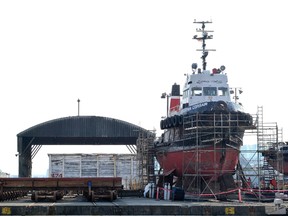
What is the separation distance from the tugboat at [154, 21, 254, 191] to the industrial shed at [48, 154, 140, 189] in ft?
51.9

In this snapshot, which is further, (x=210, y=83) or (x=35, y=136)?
(x=35, y=136)

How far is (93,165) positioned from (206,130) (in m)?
23.2

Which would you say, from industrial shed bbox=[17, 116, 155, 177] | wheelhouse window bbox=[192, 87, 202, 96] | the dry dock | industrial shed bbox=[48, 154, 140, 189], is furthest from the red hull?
industrial shed bbox=[17, 116, 155, 177]

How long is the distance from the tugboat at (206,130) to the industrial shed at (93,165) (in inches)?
623

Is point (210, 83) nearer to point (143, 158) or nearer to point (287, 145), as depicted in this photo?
point (143, 158)

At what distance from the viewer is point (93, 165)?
61.0 m

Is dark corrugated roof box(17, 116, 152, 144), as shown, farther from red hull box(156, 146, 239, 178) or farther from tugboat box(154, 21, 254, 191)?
red hull box(156, 146, 239, 178)

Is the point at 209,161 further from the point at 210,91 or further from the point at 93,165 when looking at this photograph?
the point at 93,165

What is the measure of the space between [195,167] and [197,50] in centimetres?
1114

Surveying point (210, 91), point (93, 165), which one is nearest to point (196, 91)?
point (210, 91)

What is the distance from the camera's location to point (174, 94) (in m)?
52.7

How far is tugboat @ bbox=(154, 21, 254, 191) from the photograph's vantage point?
3925 centimetres

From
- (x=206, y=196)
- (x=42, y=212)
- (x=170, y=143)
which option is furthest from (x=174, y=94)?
(x=42, y=212)

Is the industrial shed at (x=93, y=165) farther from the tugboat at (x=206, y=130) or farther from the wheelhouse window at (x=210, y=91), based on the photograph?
the wheelhouse window at (x=210, y=91)
